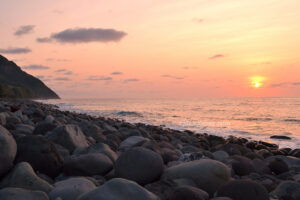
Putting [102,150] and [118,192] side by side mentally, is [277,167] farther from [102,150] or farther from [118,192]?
[118,192]

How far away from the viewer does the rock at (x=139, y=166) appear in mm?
3314

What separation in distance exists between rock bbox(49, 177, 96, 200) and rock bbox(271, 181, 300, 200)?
2313mm

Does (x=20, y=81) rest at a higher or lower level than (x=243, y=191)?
higher

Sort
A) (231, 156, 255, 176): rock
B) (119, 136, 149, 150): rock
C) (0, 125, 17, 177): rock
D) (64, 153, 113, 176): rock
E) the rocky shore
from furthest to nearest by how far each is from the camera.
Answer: (119, 136, 149, 150): rock
(231, 156, 255, 176): rock
(64, 153, 113, 176): rock
(0, 125, 17, 177): rock
the rocky shore

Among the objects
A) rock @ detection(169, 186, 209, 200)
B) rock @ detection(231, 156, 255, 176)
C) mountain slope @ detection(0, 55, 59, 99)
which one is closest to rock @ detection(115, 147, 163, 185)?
rock @ detection(169, 186, 209, 200)

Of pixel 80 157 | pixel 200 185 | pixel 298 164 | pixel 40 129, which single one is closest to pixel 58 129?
pixel 40 129

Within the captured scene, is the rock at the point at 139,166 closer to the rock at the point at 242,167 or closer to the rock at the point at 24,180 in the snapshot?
the rock at the point at 24,180

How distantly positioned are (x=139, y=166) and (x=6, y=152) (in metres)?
1.50

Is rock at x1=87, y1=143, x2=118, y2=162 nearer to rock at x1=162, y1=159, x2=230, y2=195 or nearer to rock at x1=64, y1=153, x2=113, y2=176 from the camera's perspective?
rock at x1=64, y1=153, x2=113, y2=176

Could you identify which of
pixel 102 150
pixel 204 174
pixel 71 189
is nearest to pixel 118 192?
pixel 71 189

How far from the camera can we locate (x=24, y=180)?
2826mm

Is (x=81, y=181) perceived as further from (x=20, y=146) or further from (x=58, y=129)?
(x=58, y=129)

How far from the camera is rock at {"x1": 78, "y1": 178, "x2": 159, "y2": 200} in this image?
228 centimetres

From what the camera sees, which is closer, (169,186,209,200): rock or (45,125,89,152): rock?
(169,186,209,200): rock
